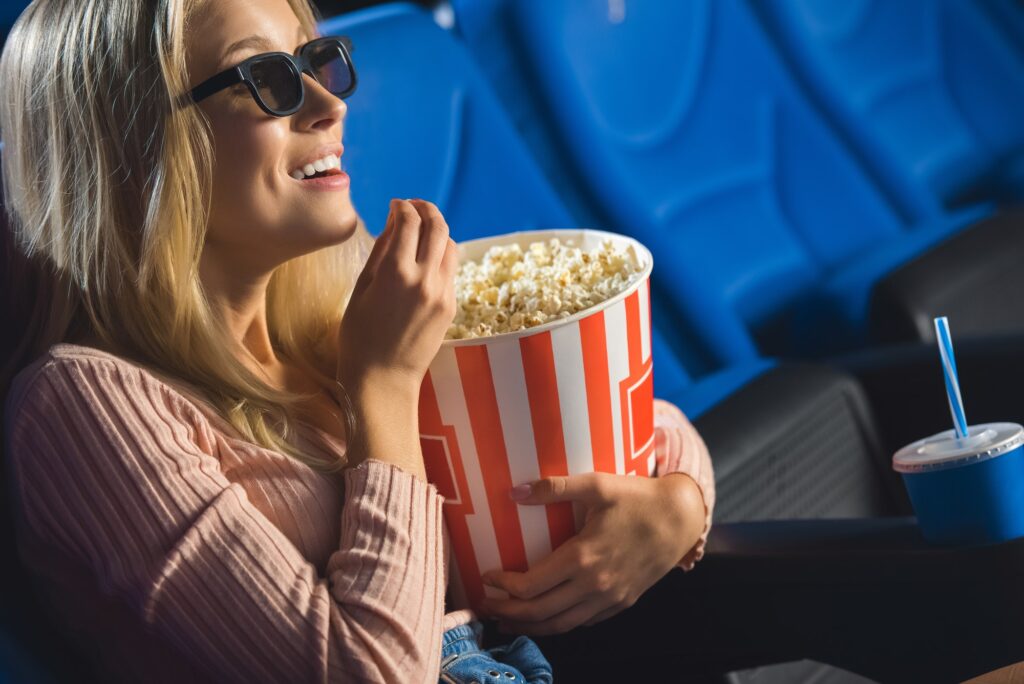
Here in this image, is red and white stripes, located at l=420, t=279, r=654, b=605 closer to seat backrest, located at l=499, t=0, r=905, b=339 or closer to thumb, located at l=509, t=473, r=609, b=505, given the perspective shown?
thumb, located at l=509, t=473, r=609, b=505

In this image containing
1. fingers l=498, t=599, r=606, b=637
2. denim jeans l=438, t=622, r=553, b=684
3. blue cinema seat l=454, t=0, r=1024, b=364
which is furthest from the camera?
blue cinema seat l=454, t=0, r=1024, b=364

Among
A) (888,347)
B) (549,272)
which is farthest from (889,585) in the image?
(888,347)

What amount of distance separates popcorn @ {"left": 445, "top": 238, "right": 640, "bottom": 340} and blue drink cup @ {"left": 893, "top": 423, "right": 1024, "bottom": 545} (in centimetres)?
30

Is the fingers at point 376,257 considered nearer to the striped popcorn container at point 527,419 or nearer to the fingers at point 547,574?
the striped popcorn container at point 527,419

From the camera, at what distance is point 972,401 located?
135cm

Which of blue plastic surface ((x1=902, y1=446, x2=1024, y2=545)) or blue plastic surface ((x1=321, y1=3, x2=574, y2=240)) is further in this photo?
blue plastic surface ((x1=321, y1=3, x2=574, y2=240))

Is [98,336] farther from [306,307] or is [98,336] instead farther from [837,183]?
[837,183]

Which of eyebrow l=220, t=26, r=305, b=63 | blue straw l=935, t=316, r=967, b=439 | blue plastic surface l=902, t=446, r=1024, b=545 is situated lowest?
blue plastic surface l=902, t=446, r=1024, b=545

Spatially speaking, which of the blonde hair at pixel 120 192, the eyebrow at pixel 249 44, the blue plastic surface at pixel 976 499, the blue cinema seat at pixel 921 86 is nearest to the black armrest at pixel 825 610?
the blue plastic surface at pixel 976 499

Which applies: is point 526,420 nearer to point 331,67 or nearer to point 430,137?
point 331,67

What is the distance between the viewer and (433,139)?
158cm

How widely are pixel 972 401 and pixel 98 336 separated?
39.9 inches

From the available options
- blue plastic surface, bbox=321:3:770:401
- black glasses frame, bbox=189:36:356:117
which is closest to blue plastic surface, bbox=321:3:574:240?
blue plastic surface, bbox=321:3:770:401

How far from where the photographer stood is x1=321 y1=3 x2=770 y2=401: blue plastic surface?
1498mm
